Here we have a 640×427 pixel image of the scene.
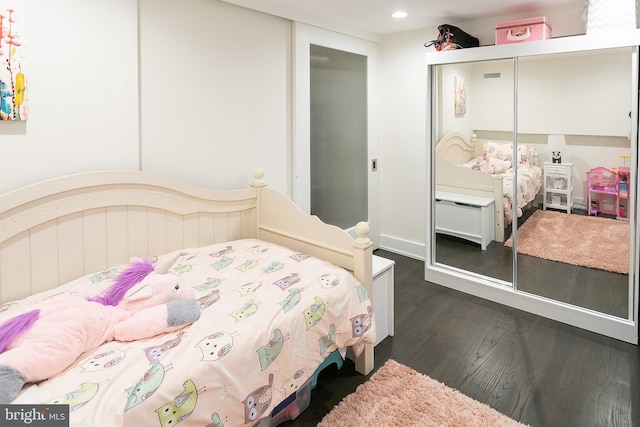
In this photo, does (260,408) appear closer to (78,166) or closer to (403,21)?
(78,166)

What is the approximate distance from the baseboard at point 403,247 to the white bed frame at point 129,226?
1913 millimetres

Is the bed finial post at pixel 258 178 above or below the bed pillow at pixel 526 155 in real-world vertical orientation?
below

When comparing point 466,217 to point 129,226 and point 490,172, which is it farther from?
point 129,226

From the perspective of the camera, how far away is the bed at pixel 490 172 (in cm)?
301

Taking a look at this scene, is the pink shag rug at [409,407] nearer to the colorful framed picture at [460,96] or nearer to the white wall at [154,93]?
the white wall at [154,93]

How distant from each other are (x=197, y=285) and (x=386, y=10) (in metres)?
2.56

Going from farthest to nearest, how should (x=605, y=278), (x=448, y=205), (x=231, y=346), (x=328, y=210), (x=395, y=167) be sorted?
(x=395, y=167)
(x=328, y=210)
(x=448, y=205)
(x=605, y=278)
(x=231, y=346)

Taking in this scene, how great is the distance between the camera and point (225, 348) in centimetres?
154

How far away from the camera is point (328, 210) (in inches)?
151

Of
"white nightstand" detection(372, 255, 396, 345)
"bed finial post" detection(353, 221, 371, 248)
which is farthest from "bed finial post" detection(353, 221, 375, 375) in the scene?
"white nightstand" detection(372, 255, 396, 345)

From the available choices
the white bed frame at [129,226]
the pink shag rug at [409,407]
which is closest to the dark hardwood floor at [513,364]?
the pink shag rug at [409,407]

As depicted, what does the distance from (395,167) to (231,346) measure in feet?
10.2

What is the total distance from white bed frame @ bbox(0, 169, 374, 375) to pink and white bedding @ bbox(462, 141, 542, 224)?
1530mm

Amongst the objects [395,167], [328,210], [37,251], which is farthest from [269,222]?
[395,167]
